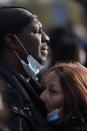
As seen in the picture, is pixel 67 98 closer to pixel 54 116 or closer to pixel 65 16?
pixel 54 116

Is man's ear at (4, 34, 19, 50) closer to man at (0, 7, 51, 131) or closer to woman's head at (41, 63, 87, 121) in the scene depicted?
man at (0, 7, 51, 131)

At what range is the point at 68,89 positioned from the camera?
480 cm

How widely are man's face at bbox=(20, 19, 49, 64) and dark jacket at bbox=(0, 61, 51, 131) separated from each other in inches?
11.1

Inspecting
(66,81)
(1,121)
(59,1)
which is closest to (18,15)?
(66,81)

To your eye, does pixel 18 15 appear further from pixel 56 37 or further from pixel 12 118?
pixel 56 37

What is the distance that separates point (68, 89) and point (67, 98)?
0.07 m

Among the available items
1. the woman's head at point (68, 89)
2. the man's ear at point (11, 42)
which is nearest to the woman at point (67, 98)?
the woman's head at point (68, 89)

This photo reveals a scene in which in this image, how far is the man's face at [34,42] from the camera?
5141mm

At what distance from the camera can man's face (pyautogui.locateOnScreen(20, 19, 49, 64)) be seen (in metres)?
5.14

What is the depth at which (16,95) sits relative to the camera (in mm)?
4656

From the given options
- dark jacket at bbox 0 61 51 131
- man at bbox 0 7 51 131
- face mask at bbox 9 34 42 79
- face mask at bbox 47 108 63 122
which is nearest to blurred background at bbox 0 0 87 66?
man at bbox 0 7 51 131

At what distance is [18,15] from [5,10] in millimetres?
115

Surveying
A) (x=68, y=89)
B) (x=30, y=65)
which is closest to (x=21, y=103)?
(x=68, y=89)

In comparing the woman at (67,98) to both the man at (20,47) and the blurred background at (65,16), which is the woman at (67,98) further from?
the blurred background at (65,16)
